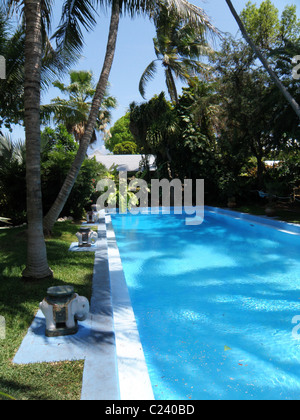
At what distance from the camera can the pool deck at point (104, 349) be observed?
2834mm

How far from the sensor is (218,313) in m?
5.65

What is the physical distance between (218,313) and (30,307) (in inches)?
127

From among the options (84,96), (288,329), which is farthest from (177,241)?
(84,96)

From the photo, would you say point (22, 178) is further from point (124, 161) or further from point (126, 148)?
point (126, 148)

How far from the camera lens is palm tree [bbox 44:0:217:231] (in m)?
7.81

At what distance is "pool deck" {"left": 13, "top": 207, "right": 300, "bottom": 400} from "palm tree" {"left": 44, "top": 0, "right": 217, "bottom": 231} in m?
3.55

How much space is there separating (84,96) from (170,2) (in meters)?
17.8

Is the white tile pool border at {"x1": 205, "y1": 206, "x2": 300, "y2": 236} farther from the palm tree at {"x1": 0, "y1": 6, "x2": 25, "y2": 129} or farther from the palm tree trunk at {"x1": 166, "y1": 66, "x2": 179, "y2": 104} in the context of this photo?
the palm tree at {"x1": 0, "y1": 6, "x2": 25, "y2": 129}

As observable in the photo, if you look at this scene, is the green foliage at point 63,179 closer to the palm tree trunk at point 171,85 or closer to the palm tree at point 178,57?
the palm tree trunk at point 171,85

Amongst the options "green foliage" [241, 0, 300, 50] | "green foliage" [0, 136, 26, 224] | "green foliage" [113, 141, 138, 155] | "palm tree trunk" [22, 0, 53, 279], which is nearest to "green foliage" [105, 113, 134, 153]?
"green foliage" [113, 141, 138, 155]

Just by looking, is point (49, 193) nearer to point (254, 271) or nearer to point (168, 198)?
point (254, 271)

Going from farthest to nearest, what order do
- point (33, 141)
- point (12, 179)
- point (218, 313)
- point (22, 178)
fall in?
point (12, 179) → point (22, 178) → point (218, 313) → point (33, 141)

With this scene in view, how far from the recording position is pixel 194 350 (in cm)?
442

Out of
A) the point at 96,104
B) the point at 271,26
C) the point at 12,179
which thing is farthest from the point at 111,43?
the point at 271,26
